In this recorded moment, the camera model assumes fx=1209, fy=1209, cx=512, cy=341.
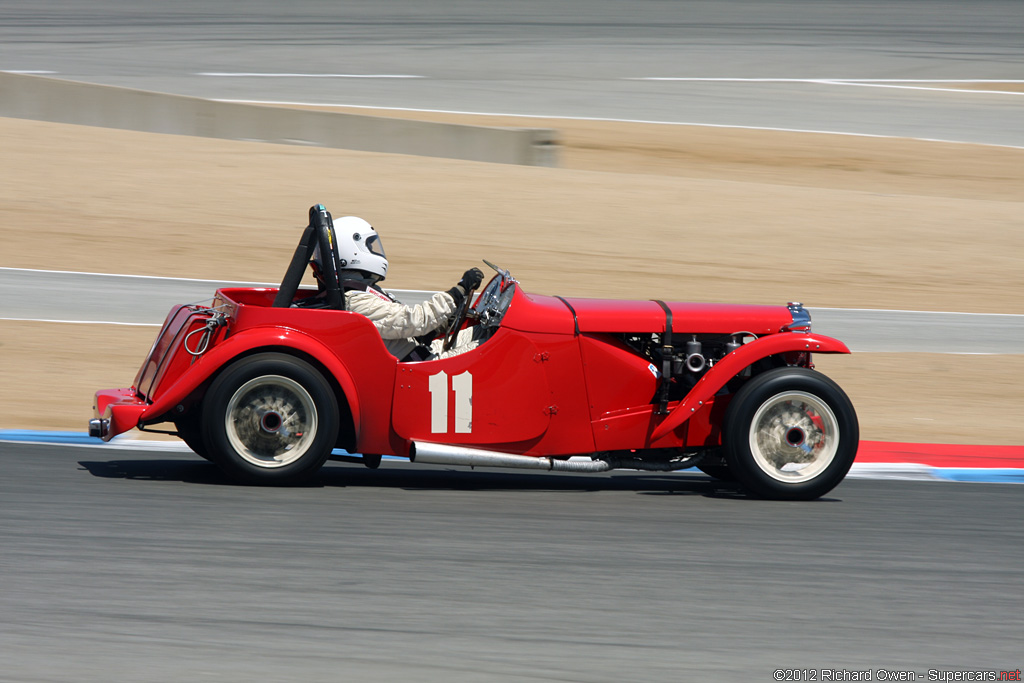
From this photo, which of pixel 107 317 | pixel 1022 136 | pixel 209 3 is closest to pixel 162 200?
pixel 107 317

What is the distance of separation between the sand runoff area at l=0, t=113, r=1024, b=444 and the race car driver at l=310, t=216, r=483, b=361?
3.51 meters

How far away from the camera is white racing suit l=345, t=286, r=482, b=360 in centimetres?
627

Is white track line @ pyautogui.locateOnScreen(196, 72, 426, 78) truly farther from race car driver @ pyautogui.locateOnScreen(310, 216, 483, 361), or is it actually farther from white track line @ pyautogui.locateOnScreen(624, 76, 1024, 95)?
race car driver @ pyautogui.locateOnScreen(310, 216, 483, 361)

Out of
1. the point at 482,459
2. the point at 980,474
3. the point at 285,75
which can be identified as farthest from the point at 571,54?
the point at 482,459

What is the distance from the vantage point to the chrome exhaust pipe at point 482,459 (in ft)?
19.7

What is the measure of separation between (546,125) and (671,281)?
8340 millimetres

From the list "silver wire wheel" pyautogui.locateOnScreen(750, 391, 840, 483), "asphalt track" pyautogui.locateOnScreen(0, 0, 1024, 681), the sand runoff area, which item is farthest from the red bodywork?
the sand runoff area

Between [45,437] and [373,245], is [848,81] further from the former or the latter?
[45,437]

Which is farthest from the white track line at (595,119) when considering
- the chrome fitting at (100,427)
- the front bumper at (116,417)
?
the chrome fitting at (100,427)

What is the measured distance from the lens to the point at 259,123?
1883cm

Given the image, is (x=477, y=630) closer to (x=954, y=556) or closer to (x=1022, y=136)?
(x=954, y=556)

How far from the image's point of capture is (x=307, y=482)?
6.48 m

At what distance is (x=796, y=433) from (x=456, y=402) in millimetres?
1765

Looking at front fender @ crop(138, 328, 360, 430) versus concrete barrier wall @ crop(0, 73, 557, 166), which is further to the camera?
concrete barrier wall @ crop(0, 73, 557, 166)
